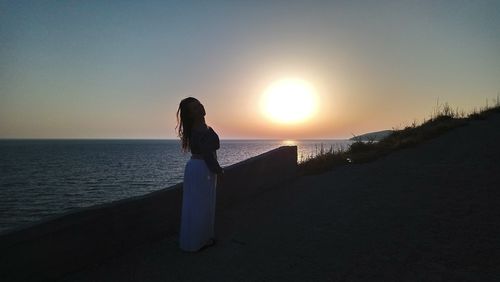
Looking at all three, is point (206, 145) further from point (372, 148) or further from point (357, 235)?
point (372, 148)

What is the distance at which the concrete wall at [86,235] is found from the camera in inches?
173

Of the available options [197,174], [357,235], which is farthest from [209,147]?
[357,235]

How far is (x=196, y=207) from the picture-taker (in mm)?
5773

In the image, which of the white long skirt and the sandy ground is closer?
the sandy ground

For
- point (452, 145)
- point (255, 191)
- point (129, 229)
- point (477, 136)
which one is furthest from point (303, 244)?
point (477, 136)

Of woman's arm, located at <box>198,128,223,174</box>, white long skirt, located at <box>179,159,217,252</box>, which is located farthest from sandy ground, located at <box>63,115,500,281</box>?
woman's arm, located at <box>198,128,223,174</box>

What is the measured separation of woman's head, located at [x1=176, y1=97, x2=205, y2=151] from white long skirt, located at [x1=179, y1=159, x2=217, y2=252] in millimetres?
409

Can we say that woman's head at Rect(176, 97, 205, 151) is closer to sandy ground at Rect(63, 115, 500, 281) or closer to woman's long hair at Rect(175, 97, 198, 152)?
woman's long hair at Rect(175, 97, 198, 152)

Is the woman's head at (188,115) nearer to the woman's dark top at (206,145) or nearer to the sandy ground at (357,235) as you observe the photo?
the woman's dark top at (206,145)

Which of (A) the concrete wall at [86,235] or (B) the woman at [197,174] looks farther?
(B) the woman at [197,174]

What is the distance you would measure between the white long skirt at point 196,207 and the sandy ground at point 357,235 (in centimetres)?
20

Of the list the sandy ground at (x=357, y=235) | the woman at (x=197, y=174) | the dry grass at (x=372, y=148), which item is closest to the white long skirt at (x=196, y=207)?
the woman at (x=197, y=174)

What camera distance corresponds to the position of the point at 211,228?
6012 millimetres

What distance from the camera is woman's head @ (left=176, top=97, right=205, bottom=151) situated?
5824 mm
